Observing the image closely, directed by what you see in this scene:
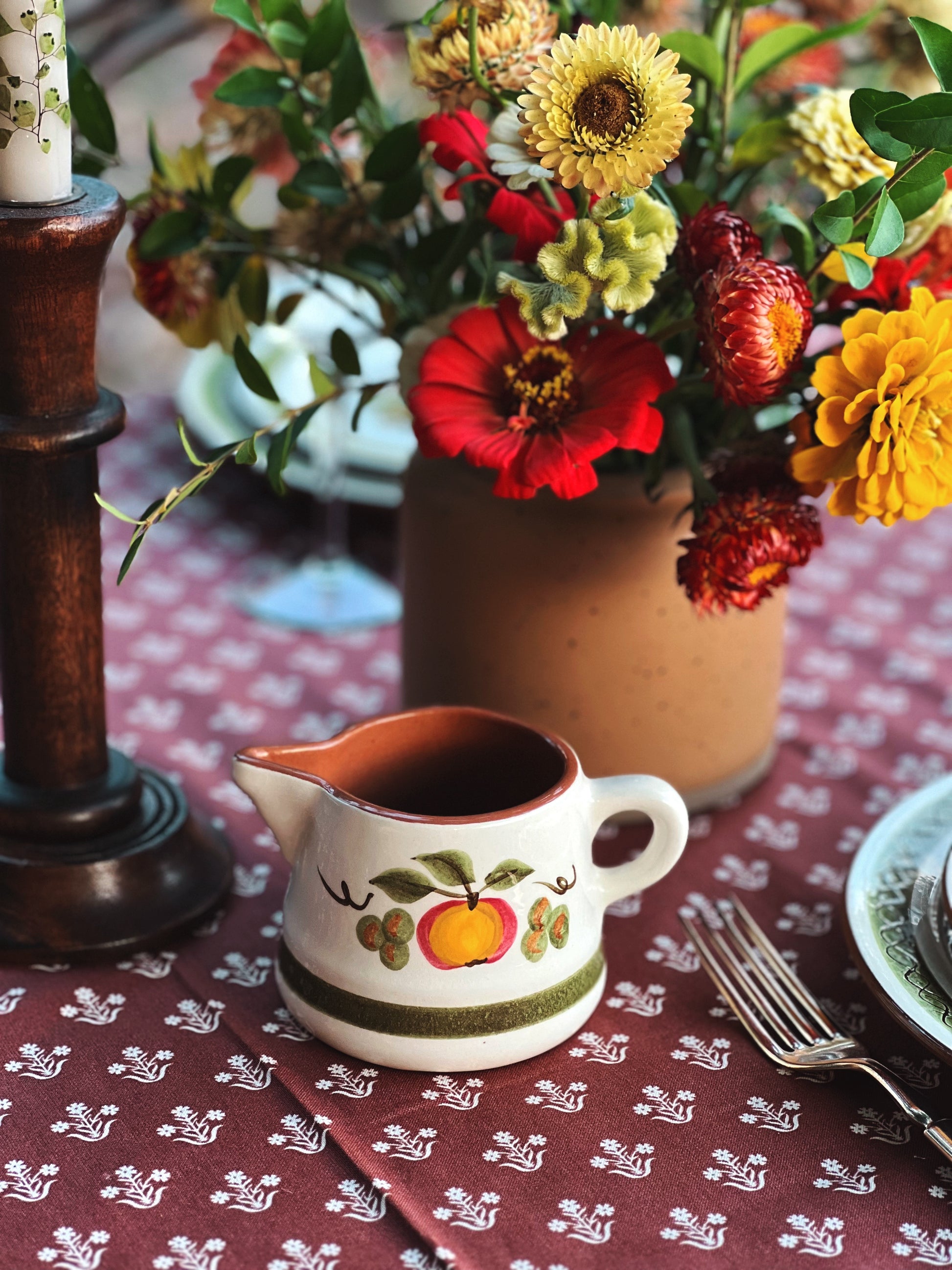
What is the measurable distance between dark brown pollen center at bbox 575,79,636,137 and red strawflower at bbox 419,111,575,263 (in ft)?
0.13

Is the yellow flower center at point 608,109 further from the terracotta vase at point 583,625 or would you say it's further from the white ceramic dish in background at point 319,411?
the white ceramic dish in background at point 319,411

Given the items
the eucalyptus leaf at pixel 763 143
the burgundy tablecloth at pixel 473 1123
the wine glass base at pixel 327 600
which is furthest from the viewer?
the wine glass base at pixel 327 600

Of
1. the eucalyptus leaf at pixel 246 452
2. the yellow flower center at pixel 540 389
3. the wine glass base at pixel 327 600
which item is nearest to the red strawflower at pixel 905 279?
the yellow flower center at pixel 540 389

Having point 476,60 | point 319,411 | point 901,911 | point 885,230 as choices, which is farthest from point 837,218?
point 319,411

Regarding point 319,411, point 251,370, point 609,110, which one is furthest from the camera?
point 319,411

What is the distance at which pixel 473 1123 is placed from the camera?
1.29 ft

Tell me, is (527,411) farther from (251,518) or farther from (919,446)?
(251,518)

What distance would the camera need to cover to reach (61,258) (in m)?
0.40

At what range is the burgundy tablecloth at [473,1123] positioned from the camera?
14.0 inches

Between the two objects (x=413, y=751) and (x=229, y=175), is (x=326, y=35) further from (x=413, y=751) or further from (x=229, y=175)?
(x=413, y=751)

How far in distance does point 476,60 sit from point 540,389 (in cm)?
10

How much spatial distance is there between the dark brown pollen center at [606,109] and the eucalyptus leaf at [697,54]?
0.24ft

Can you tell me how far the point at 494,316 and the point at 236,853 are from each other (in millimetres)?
230

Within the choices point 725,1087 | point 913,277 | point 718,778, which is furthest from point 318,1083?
point 913,277
